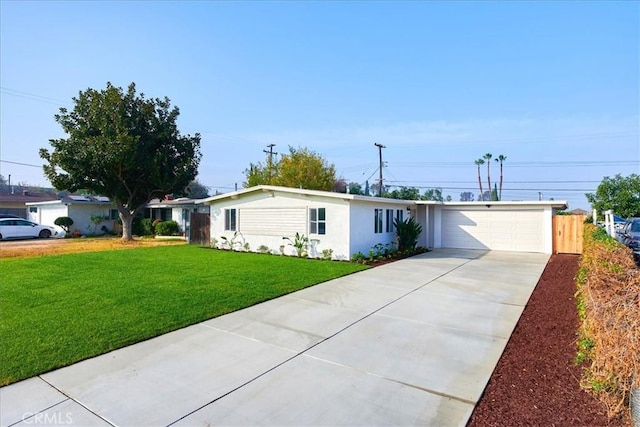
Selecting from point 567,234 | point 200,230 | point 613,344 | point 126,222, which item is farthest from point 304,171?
point 613,344

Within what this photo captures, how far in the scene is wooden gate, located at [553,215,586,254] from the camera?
16000 mm

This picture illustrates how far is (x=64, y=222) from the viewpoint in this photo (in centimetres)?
2394

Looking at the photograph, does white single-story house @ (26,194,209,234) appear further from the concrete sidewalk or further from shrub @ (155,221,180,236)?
the concrete sidewalk

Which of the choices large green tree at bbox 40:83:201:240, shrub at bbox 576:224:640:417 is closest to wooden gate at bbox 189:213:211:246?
large green tree at bbox 40:83:201:240

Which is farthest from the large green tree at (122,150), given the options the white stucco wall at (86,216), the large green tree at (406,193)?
the large green tree at (406,193)

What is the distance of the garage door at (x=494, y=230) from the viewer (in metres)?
16.9

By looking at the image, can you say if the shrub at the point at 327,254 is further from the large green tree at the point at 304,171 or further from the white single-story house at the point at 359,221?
the large green tree at the point at 304,171

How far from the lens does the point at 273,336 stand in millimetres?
5188

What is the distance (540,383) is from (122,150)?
2011cm

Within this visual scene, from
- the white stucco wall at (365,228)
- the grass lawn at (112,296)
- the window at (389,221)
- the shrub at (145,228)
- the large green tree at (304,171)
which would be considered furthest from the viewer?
the large green tree at (304,171)

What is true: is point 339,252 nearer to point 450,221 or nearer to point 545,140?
point 450,221

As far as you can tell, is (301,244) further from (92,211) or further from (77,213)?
(92,211)

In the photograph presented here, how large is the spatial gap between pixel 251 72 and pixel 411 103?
9.82 metres

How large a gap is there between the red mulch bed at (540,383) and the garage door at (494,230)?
39.3 ft
